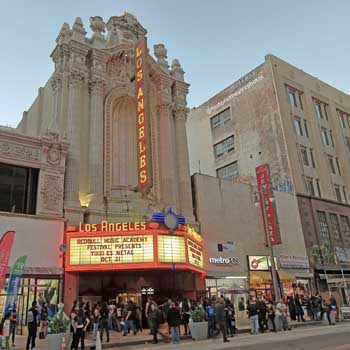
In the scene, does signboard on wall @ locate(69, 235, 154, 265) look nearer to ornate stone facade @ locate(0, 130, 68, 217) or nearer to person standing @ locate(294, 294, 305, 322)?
ornate stone facade @ locate(0, 130, 68, 217)

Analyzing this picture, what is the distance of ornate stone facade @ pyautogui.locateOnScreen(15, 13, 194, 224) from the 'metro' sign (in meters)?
0.35

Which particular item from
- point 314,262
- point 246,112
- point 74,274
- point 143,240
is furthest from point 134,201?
point 246,112

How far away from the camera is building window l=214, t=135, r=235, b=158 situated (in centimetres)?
4556

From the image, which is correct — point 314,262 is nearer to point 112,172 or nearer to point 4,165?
point 112,172

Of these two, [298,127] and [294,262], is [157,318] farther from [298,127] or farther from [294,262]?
[298,127]

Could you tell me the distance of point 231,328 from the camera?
58.0ft

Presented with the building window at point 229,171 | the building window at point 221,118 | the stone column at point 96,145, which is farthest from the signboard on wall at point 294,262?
the building window at point 221,118

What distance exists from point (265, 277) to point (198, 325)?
600 inches

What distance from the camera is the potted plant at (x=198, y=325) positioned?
16.8 meters

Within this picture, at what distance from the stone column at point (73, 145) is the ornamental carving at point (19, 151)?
2197 mm

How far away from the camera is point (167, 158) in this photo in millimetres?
29047

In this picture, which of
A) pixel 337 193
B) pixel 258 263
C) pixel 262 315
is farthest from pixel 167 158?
pixel 337 193

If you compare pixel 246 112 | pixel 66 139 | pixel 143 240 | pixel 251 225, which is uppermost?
pixel 246 112

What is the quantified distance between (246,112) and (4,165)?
1163 inches
